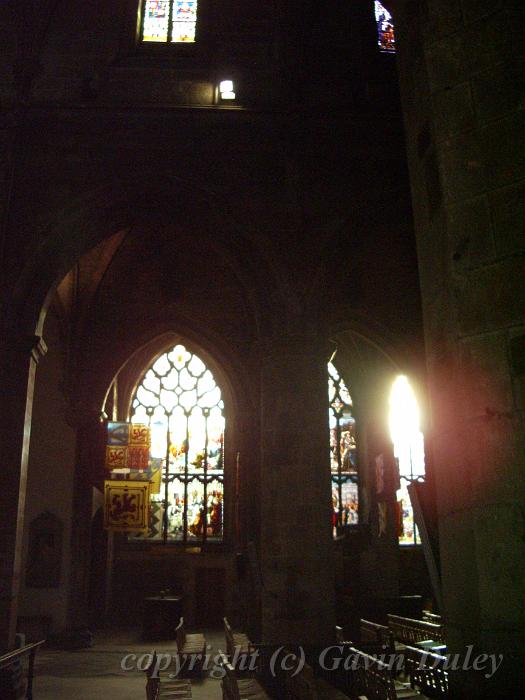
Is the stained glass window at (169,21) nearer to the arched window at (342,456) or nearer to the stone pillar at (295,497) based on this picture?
the stone pillar at (295,497)

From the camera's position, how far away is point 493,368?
2121mm

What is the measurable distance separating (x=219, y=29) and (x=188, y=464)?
36.2 ft

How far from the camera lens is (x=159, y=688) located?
22.1 feet

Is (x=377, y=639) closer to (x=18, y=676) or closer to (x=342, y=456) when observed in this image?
(x=18, y=676)

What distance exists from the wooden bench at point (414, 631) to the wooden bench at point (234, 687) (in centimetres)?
237

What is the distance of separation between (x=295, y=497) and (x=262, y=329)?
2.55 meters

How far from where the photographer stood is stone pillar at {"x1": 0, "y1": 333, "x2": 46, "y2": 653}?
28.6 ft

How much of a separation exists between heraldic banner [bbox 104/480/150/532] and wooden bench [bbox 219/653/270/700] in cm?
644

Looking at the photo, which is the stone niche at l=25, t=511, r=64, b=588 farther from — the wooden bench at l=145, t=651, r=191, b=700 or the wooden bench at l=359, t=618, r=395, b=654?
the wooden bench at l=145, t=651, r=191, b=700

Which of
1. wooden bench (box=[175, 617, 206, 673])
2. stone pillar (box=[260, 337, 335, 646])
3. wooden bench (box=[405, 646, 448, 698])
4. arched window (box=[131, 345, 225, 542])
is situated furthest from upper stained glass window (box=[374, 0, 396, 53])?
wooden bench (box=[175, 617, 206, 673])

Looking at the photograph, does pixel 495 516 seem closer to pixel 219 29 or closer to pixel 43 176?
pixel 43 176

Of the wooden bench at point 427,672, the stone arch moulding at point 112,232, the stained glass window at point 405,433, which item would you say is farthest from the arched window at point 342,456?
the wooden bench at point 427,672

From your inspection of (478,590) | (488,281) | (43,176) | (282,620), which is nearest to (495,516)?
(478,590)

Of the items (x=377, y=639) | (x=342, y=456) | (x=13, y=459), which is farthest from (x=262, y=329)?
(x=342, y=456)
